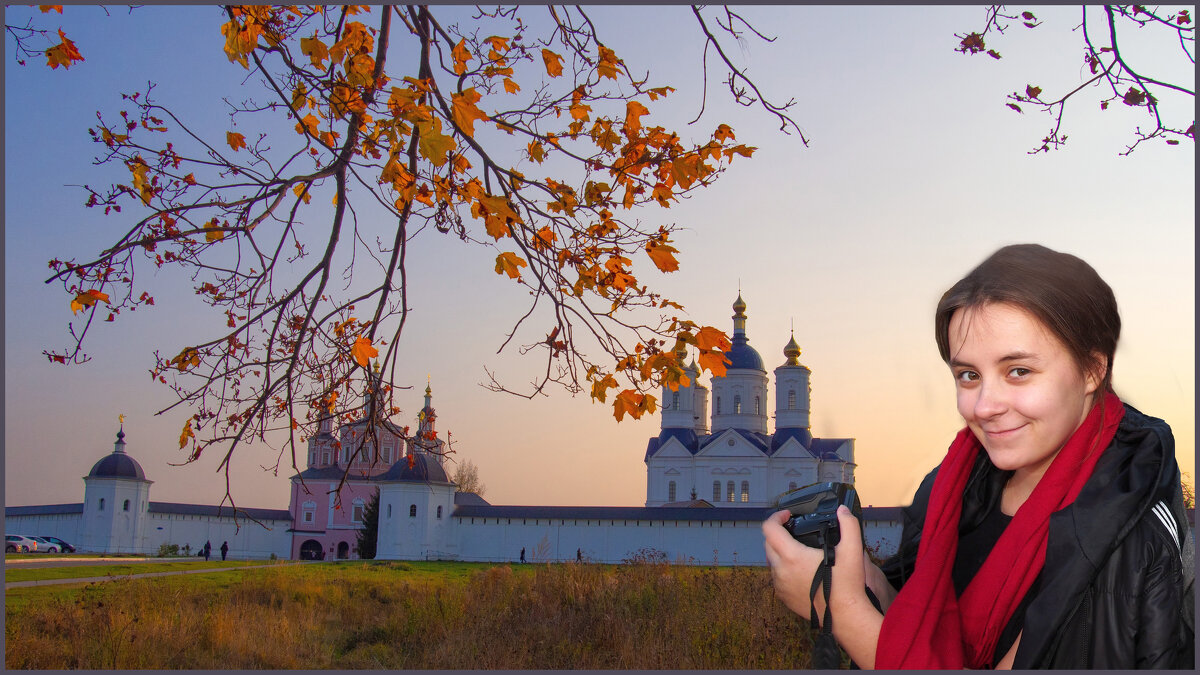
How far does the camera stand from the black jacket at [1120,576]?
117 centimetres

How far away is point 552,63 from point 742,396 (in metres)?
44.3

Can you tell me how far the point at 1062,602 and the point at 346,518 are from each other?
43244mm

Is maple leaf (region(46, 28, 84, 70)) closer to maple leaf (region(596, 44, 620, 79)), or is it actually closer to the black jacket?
maple leaf (region(596, 44, 620, 79))

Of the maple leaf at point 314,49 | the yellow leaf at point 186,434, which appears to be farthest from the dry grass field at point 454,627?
the maple leaf at point 314,49

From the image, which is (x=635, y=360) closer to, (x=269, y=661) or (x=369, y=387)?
(x=369, y=387)

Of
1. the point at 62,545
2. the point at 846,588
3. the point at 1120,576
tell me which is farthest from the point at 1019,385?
the point at 62,545

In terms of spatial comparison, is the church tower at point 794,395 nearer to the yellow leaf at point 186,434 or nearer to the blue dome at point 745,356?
the blue dome at point 745,356

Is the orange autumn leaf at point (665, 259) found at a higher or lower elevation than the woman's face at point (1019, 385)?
higher

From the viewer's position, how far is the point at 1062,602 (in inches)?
47.2

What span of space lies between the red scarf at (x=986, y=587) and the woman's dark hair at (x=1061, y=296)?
0.09m

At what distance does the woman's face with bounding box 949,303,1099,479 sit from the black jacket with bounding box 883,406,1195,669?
9 cm

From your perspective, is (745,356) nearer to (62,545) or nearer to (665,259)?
(62,545)

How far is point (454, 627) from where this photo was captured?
29.4 feet

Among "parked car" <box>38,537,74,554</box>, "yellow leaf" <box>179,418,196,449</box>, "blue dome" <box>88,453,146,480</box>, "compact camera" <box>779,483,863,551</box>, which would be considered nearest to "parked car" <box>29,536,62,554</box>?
"parked car" <box>38,537,74,554</box>
